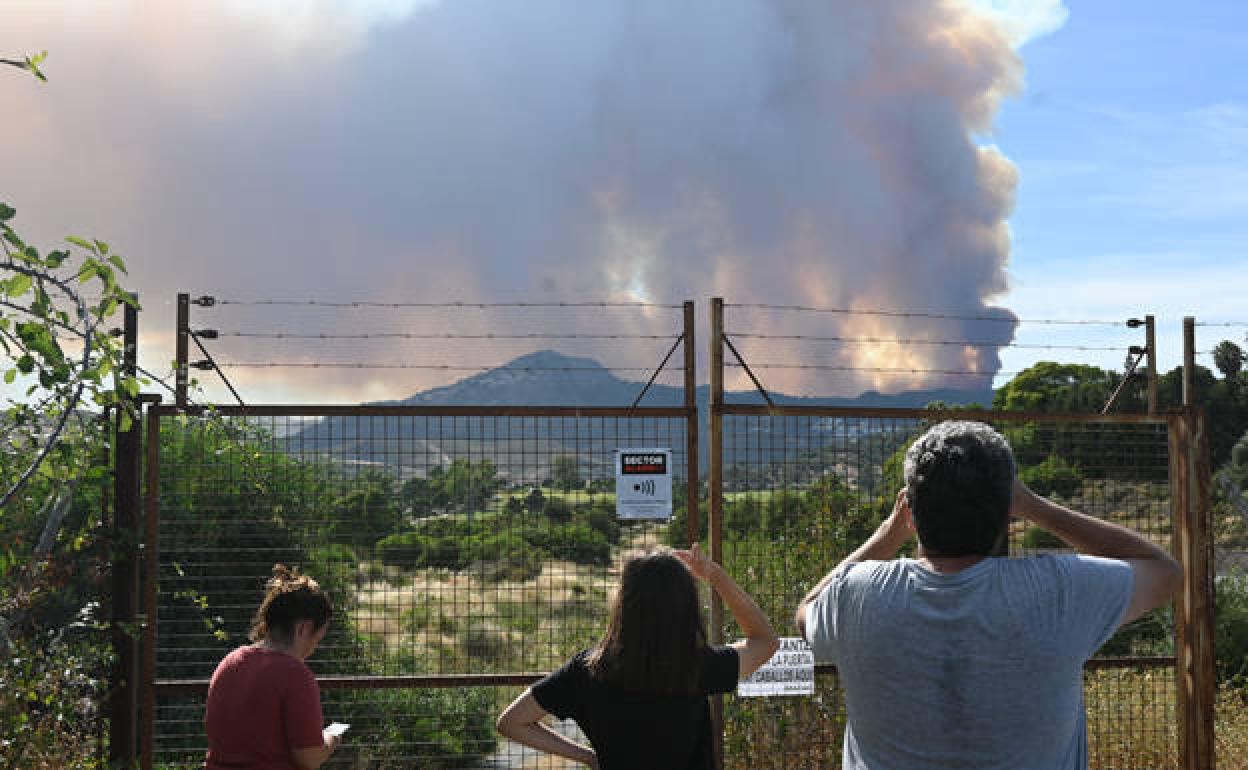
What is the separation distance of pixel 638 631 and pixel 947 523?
1092mm

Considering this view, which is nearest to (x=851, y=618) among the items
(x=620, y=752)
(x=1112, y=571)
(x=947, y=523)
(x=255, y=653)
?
(x=947, y=523)

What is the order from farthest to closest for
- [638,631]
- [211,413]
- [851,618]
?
1. [211,413]
2. [638,631]
3. [851,618]

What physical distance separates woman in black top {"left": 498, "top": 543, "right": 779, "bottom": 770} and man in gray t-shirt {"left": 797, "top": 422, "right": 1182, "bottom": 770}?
79cm

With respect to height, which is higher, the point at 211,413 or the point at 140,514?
the point at 211,413

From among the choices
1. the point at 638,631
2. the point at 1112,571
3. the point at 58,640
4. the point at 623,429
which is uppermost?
the point at 623,429

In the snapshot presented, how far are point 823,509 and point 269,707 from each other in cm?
430

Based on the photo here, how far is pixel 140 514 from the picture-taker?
6.18 metres

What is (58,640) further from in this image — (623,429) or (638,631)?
(638,631)

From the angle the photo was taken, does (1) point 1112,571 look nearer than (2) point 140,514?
Yes

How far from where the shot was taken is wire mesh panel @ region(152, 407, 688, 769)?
20.2 ft

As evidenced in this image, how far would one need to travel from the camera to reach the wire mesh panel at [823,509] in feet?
21.5

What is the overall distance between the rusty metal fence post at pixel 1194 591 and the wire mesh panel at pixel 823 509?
137mm

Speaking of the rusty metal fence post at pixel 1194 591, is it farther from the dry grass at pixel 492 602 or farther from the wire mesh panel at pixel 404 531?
the dry grass at pixel 492 602

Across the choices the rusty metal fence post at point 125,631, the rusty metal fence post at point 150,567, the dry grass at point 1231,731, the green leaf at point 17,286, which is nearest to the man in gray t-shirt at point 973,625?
the green leaf at point 17,286
